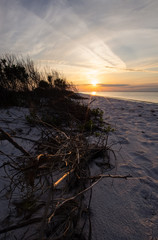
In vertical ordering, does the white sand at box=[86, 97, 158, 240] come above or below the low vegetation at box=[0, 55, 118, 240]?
below

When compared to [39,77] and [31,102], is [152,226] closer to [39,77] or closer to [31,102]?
[31,102]

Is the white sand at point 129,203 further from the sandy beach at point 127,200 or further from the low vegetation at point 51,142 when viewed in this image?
the low vegetation at point 51,142

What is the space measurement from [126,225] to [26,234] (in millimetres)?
816

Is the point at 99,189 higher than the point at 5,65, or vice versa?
the point at 5,65

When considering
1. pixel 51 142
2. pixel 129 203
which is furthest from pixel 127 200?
pixel 51 142

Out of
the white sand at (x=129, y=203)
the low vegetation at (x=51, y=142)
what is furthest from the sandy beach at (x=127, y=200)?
the low vegetation at (x=51, y=142)

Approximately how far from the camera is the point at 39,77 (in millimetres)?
6320

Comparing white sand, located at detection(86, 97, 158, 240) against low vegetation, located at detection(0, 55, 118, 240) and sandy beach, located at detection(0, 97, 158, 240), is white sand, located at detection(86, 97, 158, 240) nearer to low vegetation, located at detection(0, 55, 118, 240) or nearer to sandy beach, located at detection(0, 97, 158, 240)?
sandy beach, located at detection(0, 97, 158, 240)

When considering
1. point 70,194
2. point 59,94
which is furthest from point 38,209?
point 59,94

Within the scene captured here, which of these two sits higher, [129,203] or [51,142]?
[51,142]

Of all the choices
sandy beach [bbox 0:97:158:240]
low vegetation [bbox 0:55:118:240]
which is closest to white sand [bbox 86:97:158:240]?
sandy beach [bbox 0:97:158:240]

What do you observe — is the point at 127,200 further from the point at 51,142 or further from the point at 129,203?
the point at 51,142

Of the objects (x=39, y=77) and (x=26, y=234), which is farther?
(x=39, y=77)

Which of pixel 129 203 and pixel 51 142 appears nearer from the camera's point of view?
pixel 129 203
